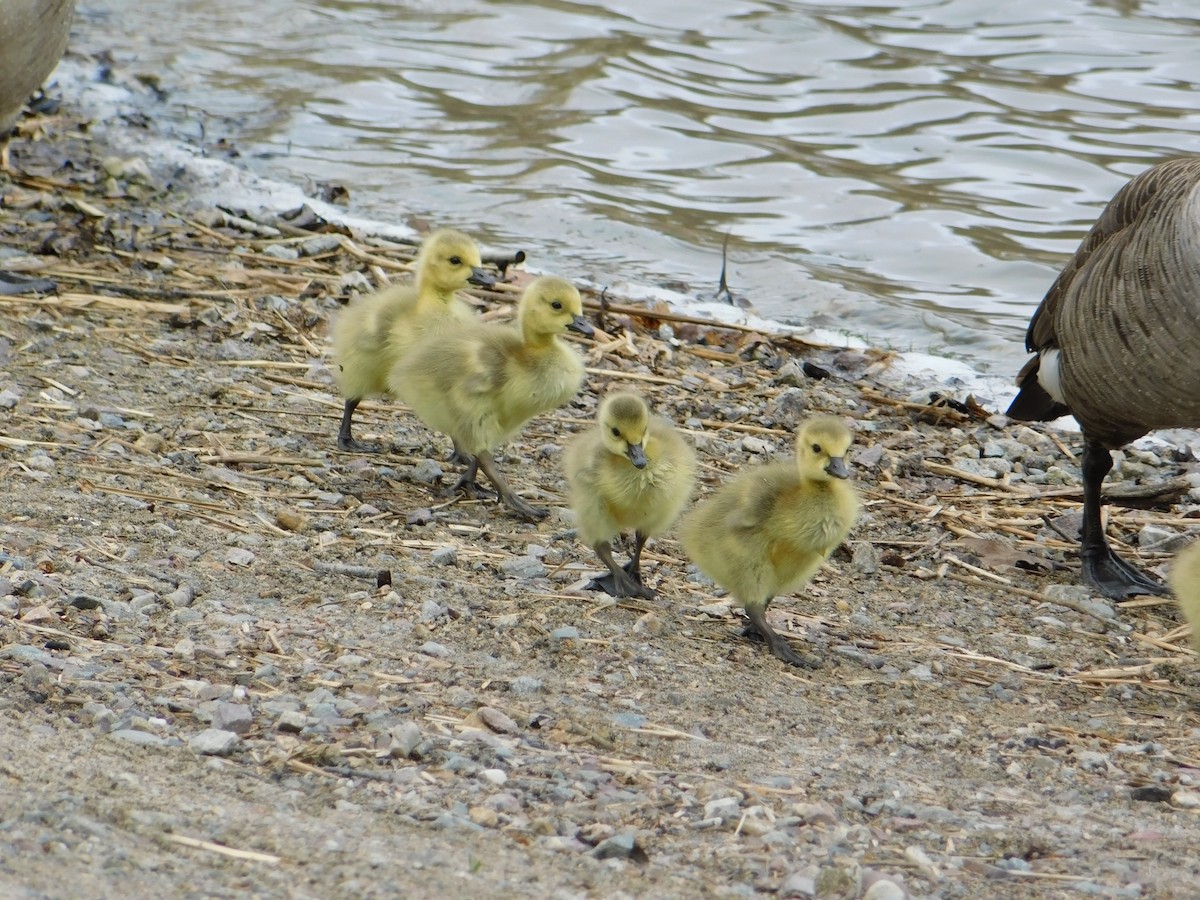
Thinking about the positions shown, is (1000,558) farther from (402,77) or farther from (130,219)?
(402,77)

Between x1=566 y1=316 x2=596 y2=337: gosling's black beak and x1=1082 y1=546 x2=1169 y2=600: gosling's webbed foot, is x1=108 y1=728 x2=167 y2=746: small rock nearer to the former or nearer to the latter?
x1=566 y1=316 x2=596 y2=337: gosling's black beak

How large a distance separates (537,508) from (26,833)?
130 inches

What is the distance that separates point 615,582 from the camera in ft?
17.2

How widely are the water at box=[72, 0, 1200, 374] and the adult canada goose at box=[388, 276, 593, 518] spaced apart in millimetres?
4373

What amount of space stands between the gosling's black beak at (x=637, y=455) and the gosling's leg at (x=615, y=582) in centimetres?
38

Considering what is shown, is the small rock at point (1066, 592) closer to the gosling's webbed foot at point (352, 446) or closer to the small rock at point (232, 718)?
the gosling's webbed foot at point (352, 446)

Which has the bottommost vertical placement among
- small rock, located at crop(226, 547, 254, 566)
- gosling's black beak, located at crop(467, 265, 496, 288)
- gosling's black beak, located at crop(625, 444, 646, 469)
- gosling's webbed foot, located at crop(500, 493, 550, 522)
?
gosling's webbed foot, located at crop(500, 493, 550, 522)

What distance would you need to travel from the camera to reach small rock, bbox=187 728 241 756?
3547 mm

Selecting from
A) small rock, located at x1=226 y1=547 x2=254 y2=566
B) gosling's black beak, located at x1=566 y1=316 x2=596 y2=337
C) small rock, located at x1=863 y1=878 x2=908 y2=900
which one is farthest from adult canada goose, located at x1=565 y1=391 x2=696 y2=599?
small rock, located at x1=863 y1=878 x2=908 y2=900

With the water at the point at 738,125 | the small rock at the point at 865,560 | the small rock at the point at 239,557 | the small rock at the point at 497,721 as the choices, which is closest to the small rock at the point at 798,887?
the small rock at the point at 497,721

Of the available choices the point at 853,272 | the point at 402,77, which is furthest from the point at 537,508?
the point at 402,77

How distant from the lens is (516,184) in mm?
12641

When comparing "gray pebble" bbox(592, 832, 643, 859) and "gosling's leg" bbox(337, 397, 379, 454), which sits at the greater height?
"gray pebble" bbox(592, 832, 643, 859)

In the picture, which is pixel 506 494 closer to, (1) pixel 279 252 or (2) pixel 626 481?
(2) pixel 626 481
